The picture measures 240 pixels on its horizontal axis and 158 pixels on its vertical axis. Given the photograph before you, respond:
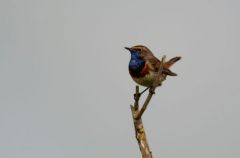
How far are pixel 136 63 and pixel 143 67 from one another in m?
0.15

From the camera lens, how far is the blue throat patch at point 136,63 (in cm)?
1064

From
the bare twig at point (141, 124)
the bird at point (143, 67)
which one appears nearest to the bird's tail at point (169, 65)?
the bird at point (143, 67)

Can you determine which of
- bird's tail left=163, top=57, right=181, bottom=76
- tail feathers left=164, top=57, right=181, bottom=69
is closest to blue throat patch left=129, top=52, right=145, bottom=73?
bird's tail left=163, top=57, right=181, bottom=76

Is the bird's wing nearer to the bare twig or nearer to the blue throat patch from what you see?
the blue throat patch

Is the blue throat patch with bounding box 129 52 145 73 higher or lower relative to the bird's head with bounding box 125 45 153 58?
lower

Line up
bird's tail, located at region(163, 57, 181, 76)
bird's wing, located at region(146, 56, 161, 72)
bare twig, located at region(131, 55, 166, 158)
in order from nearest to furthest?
bare twig, located at region(131, 55, 166, 158)
bird's tail, located at region(163, 57, 181, 76)
bird's wing, located at region(146, 56, 161, 72)

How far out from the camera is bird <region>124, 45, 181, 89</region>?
1064cm

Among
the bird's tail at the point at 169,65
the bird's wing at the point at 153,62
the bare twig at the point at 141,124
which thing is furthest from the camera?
the bird's wing at the point at 153,62

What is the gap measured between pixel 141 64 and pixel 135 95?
2513mm

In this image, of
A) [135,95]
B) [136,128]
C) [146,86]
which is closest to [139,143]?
[136,128]

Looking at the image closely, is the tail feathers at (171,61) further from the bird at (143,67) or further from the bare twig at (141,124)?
the bare twig at (141,124)

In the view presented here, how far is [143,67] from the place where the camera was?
1076cm

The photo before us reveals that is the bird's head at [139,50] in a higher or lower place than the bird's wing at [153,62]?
higher

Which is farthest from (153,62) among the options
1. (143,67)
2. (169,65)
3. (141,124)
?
(141,124)
